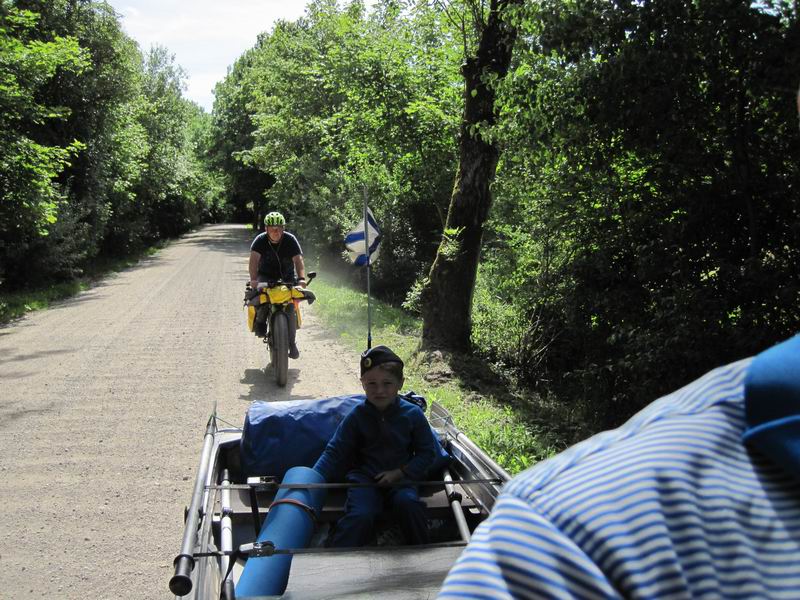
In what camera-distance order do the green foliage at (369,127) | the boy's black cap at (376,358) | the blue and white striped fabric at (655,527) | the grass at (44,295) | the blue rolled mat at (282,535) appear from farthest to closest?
1. the grass at (44,295)
2. the green foliage at (369,127)
3. the boy's black cap at (376,358)
4. the blue rolled mat at (282,535)
5. the blue and white striped fabric at (655,527)

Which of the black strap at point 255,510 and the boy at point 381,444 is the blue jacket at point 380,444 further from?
the black strap at point 255,510

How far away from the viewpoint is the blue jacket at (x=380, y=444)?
4.08 m

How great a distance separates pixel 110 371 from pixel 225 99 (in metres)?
44.7

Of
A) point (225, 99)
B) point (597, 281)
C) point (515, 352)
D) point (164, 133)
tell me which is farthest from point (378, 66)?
point (225, 99)

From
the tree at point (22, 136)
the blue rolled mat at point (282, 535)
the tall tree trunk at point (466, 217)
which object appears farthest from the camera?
the tree at point (22, 136)

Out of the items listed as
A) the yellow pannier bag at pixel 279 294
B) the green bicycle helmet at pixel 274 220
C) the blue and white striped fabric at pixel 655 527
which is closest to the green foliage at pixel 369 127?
the green bicycle helmet at pixel 274 220

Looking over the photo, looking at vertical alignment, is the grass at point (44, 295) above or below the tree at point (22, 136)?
below

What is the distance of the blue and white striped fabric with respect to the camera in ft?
2.04

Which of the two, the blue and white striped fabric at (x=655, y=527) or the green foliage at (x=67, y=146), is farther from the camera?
the green foliage at (x=67, y=146)

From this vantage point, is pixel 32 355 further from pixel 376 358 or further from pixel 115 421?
pixel 376 358

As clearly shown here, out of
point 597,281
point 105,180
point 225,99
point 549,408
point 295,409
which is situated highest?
point 225,99

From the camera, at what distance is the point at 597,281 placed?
8.05 m

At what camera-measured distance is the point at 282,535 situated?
3.25 m

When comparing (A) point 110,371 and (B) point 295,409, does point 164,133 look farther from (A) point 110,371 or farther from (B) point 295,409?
(B) point 295,409
